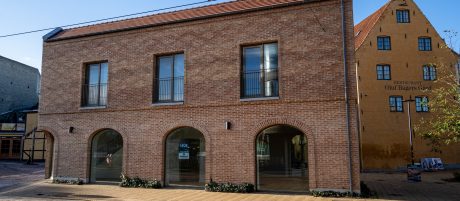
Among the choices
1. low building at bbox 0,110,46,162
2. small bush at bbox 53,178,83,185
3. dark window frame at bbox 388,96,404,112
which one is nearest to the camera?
small bush at bbox 53,178,83,185

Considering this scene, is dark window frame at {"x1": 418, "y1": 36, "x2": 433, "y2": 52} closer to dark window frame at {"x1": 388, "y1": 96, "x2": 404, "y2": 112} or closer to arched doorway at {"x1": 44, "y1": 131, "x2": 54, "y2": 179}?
dark window frame at {"x1": 388, "y1": 96, "x2": 404, "y2": 112}

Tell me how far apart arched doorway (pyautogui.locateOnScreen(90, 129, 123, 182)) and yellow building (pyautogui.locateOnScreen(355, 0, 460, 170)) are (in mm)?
17542

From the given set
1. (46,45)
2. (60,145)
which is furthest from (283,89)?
(46,45)

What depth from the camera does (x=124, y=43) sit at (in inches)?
628

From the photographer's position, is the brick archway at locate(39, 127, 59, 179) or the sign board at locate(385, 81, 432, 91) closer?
the brick archway at locate(39, 127, 59, 179)

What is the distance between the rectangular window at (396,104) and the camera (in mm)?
26997

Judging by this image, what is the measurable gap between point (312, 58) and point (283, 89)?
144 centimetres

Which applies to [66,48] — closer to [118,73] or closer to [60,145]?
[118,73]

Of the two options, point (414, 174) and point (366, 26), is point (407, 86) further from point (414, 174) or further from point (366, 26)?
point (414, 174)

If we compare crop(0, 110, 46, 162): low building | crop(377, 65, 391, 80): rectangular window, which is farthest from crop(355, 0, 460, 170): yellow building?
crop(0, 110, 46, 162): low building

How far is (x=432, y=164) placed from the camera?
25.6 metres

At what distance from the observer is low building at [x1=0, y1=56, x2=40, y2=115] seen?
36.5 metres

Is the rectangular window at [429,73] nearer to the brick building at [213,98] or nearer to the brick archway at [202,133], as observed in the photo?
the brick building at [213,98]

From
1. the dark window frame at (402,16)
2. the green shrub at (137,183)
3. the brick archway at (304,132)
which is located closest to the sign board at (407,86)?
the dark window frame at (402,16)
